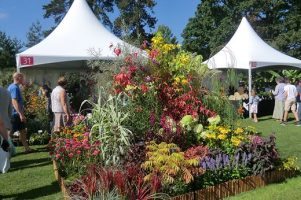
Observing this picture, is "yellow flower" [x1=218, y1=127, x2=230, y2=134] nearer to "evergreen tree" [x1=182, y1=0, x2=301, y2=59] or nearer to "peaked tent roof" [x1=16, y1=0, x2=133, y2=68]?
"peaked tent roof" [x1=16, y1=0, x2=133, y2=68]

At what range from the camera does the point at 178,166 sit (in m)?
5.33

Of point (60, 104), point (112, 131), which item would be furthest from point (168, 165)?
point (60, 104)

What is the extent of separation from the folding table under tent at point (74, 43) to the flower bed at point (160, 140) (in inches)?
160

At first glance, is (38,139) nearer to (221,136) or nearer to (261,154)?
(221,136)

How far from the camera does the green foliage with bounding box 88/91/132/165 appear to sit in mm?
5980

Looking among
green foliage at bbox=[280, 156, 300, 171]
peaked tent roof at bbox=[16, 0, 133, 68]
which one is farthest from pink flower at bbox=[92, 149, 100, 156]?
peaked tent roof at bbox=[16, 0, 133, 68]

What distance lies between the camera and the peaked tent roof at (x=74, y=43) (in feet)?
42.2

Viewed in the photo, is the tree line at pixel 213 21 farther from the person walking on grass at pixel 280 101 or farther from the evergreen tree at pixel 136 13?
the person walking on grass at pixel 280 101

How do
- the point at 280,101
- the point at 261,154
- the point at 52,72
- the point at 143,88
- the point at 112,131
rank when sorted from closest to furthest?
the point at 112,131, the point at 261,154, the point at 143,88, the point at 280,101, the point at 52,72

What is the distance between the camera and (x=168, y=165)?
5297 millimetres

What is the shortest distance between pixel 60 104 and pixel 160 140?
3.31m

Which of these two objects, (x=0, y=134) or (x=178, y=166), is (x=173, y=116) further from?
(x=0, y=134)

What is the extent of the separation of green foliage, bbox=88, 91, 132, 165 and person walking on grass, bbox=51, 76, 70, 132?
2.42m

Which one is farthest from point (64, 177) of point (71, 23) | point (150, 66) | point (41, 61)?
point (71, 23)
